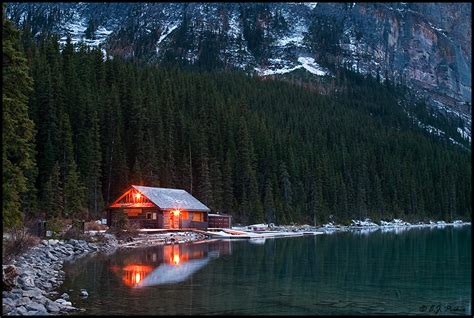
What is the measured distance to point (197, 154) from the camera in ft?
275

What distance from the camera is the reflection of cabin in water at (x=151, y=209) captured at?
60.1 m

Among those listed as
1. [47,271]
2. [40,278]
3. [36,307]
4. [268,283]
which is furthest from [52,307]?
[268,283]

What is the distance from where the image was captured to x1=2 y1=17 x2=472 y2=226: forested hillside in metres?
59.9

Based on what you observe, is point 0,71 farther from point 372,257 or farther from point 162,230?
point 162,230

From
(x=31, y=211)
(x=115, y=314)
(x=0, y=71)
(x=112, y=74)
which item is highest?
(x=112, y=74)

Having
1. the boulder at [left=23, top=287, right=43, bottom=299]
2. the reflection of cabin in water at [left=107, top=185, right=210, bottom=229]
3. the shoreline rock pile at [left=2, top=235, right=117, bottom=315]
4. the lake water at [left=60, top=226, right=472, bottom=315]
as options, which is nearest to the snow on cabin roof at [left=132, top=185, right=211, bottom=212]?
the reflection of cabin in water at [left=107, top=185, right=210, bottom=229]

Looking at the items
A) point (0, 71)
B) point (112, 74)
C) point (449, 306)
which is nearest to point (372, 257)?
point (449, 306)

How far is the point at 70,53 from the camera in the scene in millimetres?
88375

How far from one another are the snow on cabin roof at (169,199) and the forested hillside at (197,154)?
6.23 meters

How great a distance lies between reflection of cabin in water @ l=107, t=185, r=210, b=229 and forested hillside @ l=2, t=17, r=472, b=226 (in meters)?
4.08

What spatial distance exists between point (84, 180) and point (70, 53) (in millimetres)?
32212

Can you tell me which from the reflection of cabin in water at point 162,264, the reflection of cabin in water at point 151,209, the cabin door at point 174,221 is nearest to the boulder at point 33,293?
the reflection of cabin in water at point 162,264

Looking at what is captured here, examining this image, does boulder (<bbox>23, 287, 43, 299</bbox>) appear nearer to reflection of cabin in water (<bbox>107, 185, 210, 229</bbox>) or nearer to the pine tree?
the pine tree

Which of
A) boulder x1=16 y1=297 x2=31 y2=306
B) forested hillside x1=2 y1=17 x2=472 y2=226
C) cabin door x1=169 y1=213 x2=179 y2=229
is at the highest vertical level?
forested hillside x1=2 y1=17 x2=472 y2=226
